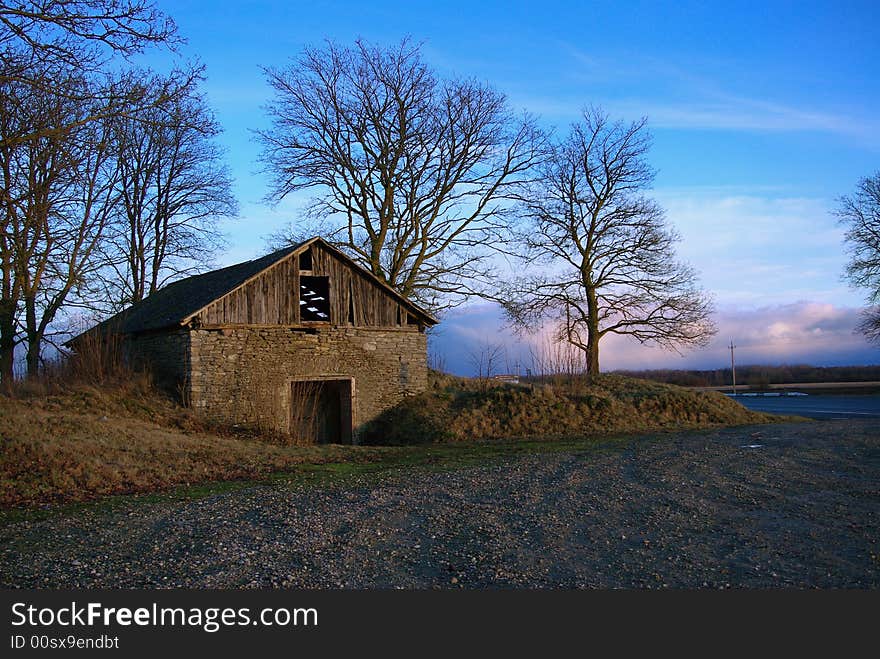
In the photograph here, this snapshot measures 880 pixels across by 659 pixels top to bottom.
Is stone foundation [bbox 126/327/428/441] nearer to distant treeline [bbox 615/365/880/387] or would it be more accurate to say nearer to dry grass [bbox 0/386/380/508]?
dry grass [bbox 0/386/380/508]

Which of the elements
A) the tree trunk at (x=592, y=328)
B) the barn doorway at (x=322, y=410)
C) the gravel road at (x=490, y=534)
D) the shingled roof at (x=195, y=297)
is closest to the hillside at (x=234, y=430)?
the barn doorway at (x=322, y=410)

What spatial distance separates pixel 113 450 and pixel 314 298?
445 inches

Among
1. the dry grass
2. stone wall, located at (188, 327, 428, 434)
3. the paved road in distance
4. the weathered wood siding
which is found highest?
the weathered wood siding

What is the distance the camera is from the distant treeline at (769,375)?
5284cm

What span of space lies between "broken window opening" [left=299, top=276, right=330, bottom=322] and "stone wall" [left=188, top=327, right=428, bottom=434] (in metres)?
1.09

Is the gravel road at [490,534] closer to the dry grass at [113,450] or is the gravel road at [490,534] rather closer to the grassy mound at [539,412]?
the dry grass at [113,450]

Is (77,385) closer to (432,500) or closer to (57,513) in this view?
(57,513)

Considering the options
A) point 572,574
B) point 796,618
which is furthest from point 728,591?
point 572,574

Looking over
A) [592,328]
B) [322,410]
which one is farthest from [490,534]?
[592,328]

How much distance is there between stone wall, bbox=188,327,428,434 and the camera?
19172 mm

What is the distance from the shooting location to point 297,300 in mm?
20797

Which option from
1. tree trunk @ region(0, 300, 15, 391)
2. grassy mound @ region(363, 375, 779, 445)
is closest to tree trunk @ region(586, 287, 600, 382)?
grassy mound @ region(363, 375, 779, 445)

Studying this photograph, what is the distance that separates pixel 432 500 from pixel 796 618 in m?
5.52

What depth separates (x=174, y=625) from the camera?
17.6 ft
